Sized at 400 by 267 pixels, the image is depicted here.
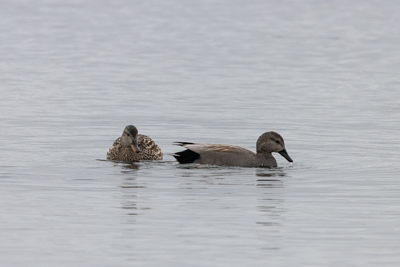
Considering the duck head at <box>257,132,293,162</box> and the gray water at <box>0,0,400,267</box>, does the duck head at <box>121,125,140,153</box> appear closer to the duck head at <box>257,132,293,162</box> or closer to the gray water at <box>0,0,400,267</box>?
the gray water at <box>0,0,400,267</box>

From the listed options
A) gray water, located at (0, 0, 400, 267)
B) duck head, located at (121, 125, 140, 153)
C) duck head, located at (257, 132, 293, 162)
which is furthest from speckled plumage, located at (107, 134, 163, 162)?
duck head, located at (257, 132, 293, 162)

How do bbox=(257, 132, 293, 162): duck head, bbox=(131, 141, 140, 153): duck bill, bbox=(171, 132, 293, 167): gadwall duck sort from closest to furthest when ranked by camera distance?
bbox=(171, 132, 293, 167): gadwall duck
bbox=(257, 132, 293, 162): duck head
bbox=(131, 141, 140, 153): duck bill

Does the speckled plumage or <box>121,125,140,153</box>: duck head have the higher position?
<box>121,125,140,153</box>: duck head

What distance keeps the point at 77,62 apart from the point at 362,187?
23648mm

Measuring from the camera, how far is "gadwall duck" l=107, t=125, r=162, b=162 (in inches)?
680

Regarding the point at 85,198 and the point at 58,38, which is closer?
the point at 85,198

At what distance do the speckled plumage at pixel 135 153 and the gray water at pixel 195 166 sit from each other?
301 millimetres

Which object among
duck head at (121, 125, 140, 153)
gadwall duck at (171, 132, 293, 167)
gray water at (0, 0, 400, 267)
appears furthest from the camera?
duck head at (121, 125, 140, 153)

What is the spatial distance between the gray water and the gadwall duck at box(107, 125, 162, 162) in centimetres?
34

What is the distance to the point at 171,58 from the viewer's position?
39188mm

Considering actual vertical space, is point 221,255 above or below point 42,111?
below

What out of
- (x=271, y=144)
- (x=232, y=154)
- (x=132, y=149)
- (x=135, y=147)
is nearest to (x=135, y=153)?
(x=132, y=149)

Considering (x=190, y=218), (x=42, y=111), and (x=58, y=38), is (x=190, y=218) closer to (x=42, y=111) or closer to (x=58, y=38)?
(x=42, y=111)

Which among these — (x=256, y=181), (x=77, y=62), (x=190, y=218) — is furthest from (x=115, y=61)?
(x=190, y=218)
